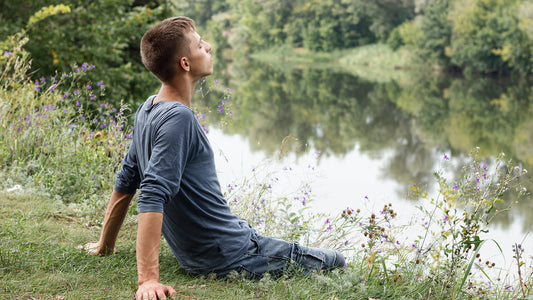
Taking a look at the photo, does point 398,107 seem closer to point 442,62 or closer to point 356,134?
point 356,134

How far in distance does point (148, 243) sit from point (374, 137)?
43.9 feet

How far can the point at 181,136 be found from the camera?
2322mm

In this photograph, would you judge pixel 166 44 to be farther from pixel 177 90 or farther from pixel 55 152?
pixel 55 152

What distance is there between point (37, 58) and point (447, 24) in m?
37.0

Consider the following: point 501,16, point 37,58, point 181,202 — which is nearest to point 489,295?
point 181,202

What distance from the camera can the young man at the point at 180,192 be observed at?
89.7 inches

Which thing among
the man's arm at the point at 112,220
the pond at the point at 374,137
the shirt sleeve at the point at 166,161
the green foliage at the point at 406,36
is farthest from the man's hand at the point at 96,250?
the green foliage at the point at 406,36

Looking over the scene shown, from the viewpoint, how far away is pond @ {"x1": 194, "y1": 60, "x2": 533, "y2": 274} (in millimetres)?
7176

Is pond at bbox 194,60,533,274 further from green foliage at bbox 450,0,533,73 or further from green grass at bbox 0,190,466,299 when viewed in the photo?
green foliage at bbox 450,0,533,73

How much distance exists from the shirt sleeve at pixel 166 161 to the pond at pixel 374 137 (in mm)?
1709

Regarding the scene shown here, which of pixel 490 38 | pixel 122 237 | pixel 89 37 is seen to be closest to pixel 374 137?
pixel 89 37

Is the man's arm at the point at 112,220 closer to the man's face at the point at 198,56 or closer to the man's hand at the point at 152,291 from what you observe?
the man's hand at the point at 152,291

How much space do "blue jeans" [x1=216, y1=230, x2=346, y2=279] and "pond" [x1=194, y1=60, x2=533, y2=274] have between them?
0.86m

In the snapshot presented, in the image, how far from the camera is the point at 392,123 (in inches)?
700
